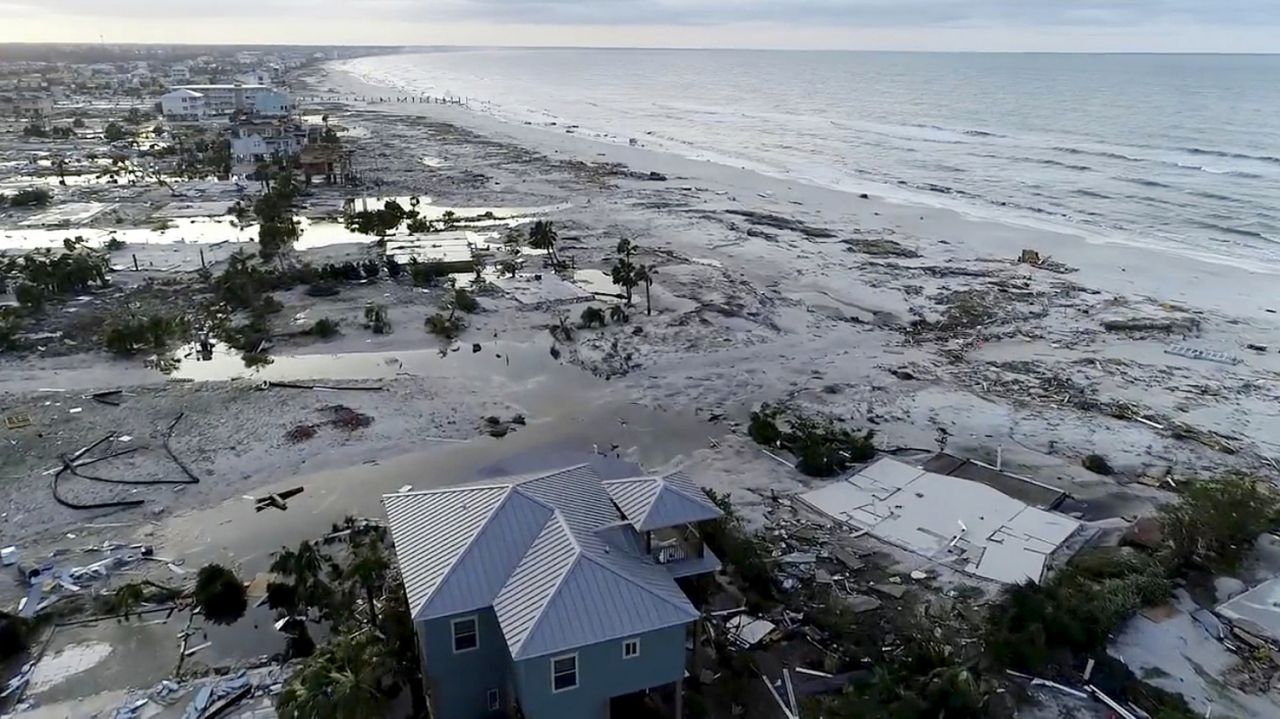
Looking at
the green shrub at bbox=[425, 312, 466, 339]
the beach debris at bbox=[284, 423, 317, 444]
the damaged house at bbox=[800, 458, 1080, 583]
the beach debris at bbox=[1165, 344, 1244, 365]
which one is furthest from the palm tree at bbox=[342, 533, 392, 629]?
the beach debris at bbox=[1165, 344, 1244, 365]

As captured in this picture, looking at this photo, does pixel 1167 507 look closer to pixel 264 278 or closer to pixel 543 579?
pixel 543 579

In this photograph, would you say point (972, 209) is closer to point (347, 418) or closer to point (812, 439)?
point (812, 439)

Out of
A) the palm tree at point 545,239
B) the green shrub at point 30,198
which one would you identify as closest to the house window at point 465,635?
the palm tree at point 545,239

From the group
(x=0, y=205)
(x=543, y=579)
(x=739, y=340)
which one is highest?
(x=543, y=579)

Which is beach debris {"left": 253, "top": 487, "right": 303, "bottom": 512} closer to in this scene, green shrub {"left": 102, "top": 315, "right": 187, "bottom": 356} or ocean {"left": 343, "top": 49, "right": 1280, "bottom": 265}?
green shrub {"left": 102, "top": 315, "right": 187, "bottom": 356}

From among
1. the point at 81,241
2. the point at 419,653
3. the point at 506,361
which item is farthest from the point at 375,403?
the point at 81,241

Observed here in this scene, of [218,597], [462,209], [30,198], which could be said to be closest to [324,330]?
[218,597]
